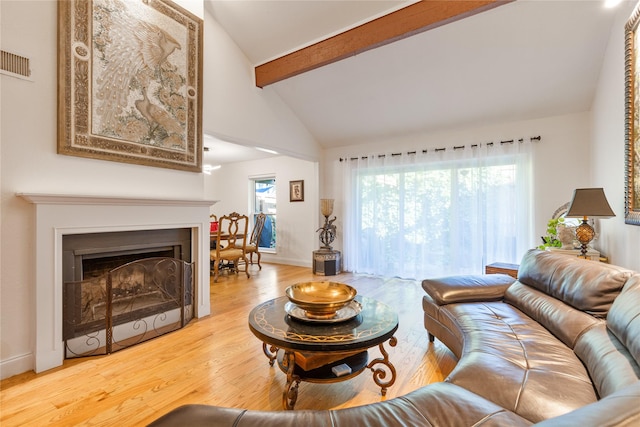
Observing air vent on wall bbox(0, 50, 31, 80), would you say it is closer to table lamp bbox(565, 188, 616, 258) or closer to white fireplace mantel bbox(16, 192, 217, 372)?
white fireplace mantel bbox(16, 192, 217, 372)

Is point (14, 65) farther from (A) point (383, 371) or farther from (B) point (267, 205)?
(B) point (267, 205)

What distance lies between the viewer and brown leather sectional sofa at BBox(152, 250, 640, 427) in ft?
2.87

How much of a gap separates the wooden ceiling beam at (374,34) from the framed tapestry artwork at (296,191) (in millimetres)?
2338

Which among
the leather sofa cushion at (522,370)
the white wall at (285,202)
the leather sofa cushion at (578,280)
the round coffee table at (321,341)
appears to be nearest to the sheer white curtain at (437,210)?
the white wall at (285,202)

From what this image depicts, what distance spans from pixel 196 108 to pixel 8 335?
94.5 inches

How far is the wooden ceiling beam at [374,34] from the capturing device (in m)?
2.55

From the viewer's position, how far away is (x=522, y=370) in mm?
1277

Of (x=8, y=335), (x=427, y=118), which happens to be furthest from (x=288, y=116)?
(x=8, y=335)

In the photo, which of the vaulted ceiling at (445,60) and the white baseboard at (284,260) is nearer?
the vaulted ceiling at (445,60)

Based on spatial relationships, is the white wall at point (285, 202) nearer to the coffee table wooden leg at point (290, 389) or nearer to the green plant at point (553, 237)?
the green plant at point (553, 237)

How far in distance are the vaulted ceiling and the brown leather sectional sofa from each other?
2.33 meters

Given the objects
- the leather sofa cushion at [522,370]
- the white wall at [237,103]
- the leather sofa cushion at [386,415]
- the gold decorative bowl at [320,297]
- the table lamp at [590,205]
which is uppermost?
the white wall at [237,103]

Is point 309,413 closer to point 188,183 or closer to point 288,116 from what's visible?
point 188,183

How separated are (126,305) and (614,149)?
15.2 ft
